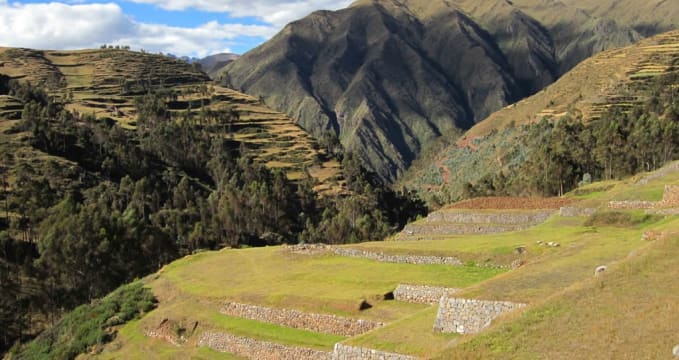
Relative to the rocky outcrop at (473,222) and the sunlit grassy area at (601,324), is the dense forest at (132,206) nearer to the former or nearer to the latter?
the rocky outcrop at (473,222)

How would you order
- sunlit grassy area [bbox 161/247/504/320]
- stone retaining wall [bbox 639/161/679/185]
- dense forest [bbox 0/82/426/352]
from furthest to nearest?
dense forest [bbox 0/82/426/352]
stone retaining wall [bbox 639/161/679/185]
sunlit grassy area [bbox 161/247/504/320]

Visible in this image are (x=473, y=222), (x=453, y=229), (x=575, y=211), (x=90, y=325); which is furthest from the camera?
(x=473, y=222)

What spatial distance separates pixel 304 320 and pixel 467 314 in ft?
42.6

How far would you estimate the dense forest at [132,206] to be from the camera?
6981cm

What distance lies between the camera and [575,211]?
44.6 m

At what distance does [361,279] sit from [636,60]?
509 ft

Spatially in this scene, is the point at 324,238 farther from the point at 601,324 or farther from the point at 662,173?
the point at 601,324

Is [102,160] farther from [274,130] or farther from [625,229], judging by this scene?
[625,229]

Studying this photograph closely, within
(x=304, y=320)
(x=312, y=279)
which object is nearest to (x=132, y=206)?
(x=312, y=279)

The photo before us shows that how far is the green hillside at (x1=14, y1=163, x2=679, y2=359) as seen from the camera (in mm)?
15141

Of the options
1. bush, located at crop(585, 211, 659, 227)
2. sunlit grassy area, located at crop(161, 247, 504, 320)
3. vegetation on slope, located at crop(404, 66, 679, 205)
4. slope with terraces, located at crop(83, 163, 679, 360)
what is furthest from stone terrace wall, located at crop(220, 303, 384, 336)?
vegetation on slope, located at crop(404, 66, 679, 205)

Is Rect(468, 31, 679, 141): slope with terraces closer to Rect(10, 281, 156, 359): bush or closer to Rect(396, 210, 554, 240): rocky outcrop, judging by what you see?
Rect(396, 210, 554, 240): rocky outcrop

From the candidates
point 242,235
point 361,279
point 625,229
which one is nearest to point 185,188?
point 242,235

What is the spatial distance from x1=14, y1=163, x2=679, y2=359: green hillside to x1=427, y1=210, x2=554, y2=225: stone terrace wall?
0.49 meters
